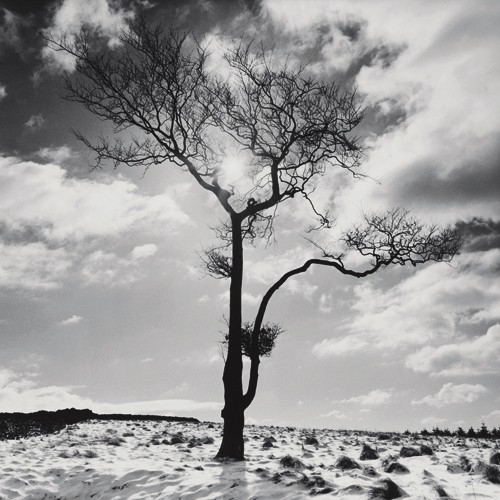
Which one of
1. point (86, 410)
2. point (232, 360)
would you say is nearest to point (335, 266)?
point (232, 360)

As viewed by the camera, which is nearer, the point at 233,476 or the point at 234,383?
the point at 233,476

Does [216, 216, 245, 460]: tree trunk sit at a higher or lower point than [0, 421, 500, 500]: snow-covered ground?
higher

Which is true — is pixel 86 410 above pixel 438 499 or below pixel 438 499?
above

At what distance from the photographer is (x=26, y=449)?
9.18m

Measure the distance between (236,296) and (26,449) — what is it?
5.62 metres

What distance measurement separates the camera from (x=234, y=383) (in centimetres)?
914

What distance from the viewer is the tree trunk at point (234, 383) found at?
8.55 metres

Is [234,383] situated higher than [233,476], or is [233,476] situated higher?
[234,383]

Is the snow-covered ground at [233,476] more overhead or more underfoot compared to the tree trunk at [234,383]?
more underfoot

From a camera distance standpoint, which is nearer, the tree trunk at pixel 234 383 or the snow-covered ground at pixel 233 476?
the snow-covered ground at pixel 233 476

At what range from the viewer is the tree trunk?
8.55m

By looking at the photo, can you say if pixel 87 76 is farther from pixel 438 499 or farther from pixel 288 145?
pixel 438 499

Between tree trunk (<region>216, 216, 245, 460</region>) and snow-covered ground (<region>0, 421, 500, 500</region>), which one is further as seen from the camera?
tree trunk (<region>216, 216, 245, 460</region>)

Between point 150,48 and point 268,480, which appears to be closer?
point 268,480
